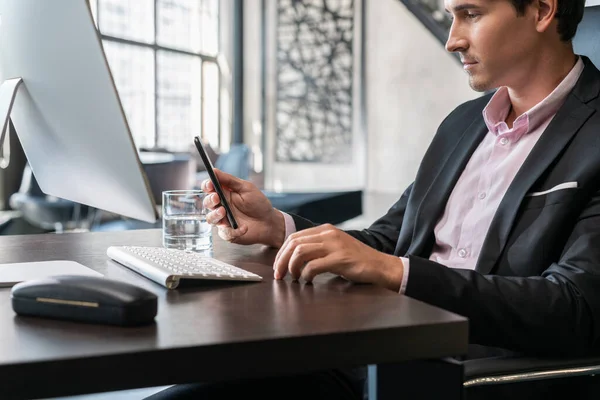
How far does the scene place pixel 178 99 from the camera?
834cm

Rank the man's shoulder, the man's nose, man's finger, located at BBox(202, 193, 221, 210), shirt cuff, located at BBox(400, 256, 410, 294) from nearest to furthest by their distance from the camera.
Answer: shirt cuff, located at BBox(400, 256, 410, 294), man's finger, located at BBox(202, 193, 221, 210), the man's nose, the man's shoulder

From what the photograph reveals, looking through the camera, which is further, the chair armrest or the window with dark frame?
the window with dark frame

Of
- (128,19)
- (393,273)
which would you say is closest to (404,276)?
(393,273)

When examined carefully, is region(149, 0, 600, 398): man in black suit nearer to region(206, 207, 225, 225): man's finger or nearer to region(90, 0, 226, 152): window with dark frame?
region(206, 207, 225, 225): man's finger

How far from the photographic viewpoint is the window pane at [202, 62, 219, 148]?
8938mm

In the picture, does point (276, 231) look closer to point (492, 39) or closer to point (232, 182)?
point (232, 182)

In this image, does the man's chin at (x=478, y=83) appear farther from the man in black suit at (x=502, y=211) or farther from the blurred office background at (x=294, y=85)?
the blurred office background at (x=294, y=85)

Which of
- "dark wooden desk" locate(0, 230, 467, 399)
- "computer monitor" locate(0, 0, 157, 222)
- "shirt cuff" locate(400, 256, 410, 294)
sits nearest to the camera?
"dark wooden desk" locate(0, 230, 467, 399)

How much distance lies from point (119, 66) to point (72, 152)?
6451 millimetres

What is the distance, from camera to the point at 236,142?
952 centimetres

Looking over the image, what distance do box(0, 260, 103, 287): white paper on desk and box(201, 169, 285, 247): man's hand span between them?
1.10 ft

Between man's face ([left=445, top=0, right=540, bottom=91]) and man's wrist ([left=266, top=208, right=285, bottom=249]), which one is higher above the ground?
man's face ([left=445, top=0, right=540, bottom=91])

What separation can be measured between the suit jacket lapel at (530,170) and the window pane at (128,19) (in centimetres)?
612

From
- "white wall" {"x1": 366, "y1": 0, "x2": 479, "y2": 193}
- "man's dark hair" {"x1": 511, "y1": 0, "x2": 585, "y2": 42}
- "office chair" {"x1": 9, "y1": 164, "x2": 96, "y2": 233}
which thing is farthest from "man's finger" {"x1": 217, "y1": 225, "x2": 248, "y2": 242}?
"white wall" {"x1": 366, "y1": 0, "x2": 479, "y2": 193}
